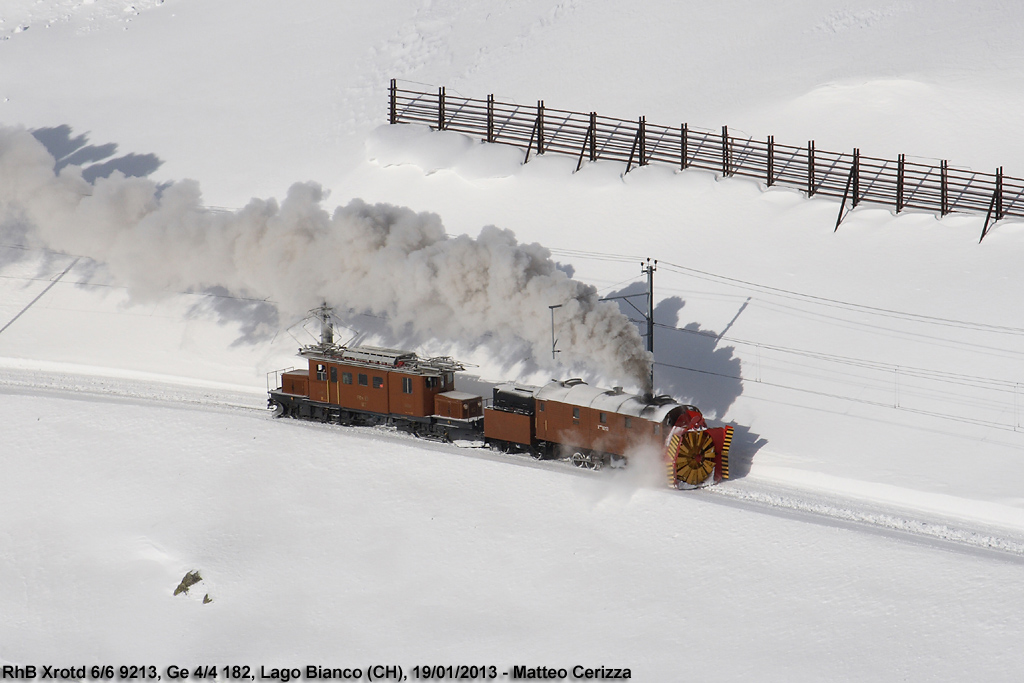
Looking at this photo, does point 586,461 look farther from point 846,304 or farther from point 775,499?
point 846,304

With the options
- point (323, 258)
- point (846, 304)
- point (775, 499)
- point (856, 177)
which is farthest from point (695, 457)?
point (856, 177)

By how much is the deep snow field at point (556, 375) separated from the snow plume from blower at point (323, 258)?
412 mm

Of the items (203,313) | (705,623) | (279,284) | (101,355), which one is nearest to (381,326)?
(279,284)

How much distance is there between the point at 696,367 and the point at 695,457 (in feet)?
24.4

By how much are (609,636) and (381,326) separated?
19590 mm

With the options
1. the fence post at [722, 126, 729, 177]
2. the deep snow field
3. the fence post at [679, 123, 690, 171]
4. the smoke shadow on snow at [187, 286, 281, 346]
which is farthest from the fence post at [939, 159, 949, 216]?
the smoke shadow on snow at [187, 286, 281, 346]

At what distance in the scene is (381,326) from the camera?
4084 cm

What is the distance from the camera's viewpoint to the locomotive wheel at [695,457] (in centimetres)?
2891

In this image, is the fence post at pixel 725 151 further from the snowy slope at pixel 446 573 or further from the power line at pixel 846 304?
the snowy slope at pixel 446 573

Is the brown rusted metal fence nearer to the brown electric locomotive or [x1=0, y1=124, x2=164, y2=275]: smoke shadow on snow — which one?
[x1=0, y1=124, x2=164, y2=275]: smoke shadow on snow

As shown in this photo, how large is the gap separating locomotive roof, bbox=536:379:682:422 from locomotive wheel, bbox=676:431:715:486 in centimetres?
98

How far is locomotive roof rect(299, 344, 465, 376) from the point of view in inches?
1307

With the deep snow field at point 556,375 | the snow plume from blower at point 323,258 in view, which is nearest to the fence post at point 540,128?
the deep snow field at point 556,375

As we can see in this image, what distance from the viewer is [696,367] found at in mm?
36250
